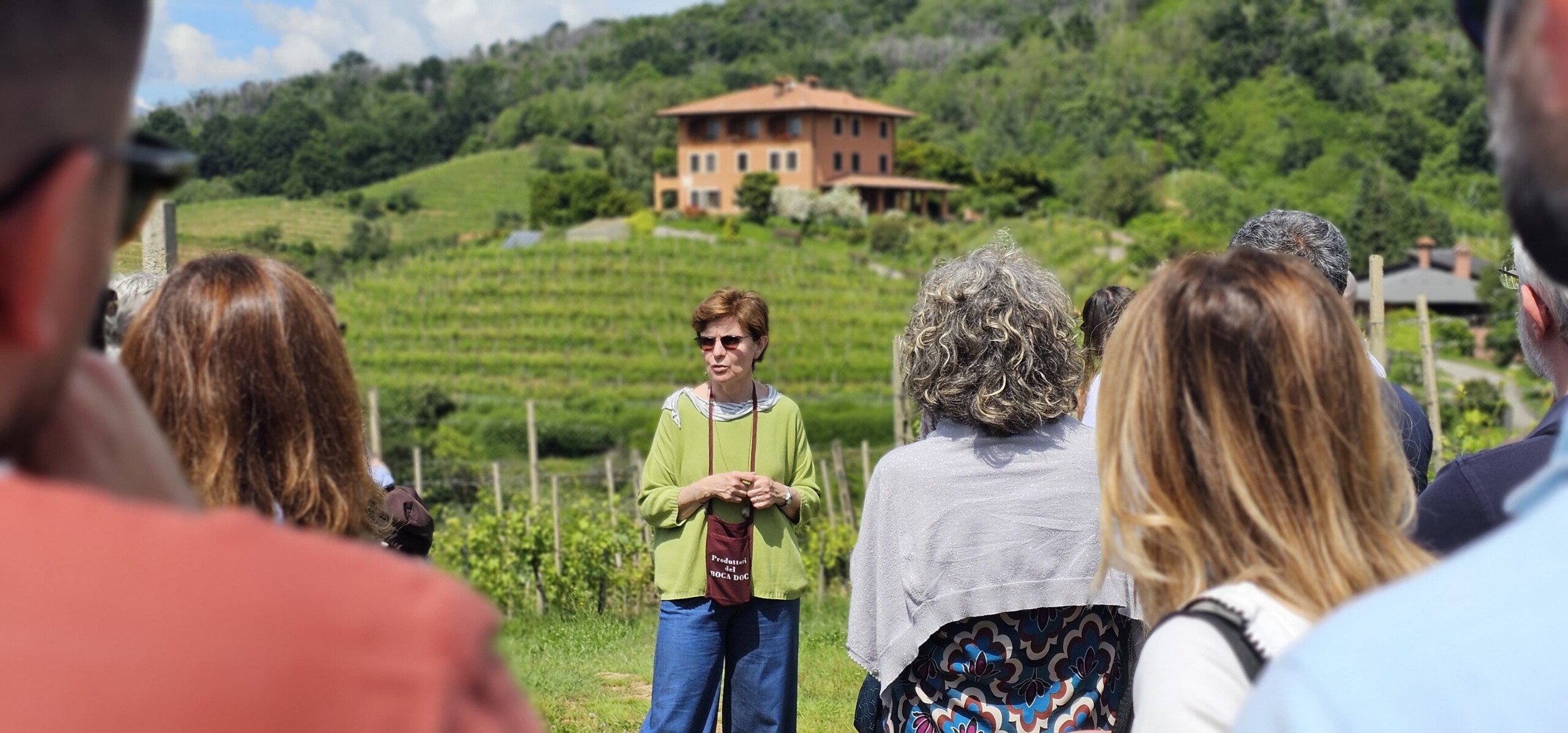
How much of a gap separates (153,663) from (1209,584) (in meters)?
1.18

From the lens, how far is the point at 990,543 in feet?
9.00

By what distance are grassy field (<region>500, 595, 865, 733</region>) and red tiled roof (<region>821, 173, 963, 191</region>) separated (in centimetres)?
5936

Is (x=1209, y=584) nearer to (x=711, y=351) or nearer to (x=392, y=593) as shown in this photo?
(x=392, y=593)

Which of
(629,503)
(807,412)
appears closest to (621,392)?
(807,412)

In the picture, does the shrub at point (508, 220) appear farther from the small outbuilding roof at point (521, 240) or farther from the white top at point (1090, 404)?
the white top at point (1090, 404)

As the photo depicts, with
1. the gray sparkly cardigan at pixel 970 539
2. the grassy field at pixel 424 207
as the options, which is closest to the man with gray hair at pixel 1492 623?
the gray sparkly cardigan at pixel 970 539

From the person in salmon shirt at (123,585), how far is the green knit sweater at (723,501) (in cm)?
341

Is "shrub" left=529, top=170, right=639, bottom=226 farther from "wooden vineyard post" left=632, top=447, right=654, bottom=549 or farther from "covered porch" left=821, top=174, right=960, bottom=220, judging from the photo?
"wooden vineyard post" left=632, top=447, right=654, bottom=549

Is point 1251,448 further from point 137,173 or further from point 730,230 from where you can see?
point 730,230

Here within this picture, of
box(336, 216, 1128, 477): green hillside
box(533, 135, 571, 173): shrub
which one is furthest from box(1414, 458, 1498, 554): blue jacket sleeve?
box(533, 135, 571, 173): shrub

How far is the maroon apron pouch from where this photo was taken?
3.99 m

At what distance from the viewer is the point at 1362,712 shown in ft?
2.27

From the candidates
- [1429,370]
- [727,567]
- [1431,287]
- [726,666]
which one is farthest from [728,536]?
[1431,287]

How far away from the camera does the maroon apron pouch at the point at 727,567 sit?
3992 millimetres
